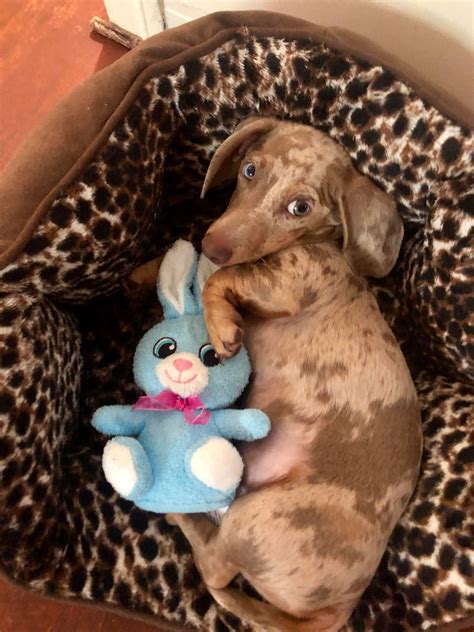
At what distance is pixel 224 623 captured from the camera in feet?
5.39

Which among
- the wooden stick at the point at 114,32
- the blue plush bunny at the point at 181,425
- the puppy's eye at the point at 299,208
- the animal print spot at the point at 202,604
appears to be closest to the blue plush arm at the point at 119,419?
the blue plush bunny at the point at 181,425

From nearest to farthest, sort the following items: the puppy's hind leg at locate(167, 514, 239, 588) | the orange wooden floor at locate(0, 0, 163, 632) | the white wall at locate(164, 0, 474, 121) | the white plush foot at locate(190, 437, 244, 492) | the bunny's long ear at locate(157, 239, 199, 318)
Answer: the white plush foot at locate(190, 437, 244, 492) < the puppy's hind leg at locate(167, 514, 239, 588) < the bunny's long ear at locate(157, 239, 199, 318) < the white wall at locate(164, 0, 474, 121) < the orange wooden floor at locate(0, 0, 163, 632)

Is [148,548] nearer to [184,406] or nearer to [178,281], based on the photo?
[184,406]

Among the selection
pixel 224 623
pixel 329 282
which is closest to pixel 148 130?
pixel 329 282

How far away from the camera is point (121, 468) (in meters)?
1.43

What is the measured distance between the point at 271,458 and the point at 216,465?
18 centimetres

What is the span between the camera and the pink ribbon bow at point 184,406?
1492 mm

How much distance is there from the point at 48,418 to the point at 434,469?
3.23 ft

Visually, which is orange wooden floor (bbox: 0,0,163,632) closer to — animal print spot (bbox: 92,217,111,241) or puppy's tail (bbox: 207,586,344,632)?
Result: animal print spot (bbox: 92,217,111,241)

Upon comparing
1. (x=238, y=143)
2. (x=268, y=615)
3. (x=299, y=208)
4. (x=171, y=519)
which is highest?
(x=238, y=143)

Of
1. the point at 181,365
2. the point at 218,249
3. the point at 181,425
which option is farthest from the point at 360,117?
the point at 181,425

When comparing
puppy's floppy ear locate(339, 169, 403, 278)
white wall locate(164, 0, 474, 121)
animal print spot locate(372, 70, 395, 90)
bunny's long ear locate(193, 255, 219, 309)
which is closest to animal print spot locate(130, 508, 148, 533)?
bunny's long ear locate(193, 255, 219, 309)

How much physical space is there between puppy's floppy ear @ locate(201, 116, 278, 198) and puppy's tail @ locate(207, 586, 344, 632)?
1.06m

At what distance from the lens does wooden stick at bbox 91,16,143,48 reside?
8.70 ft
